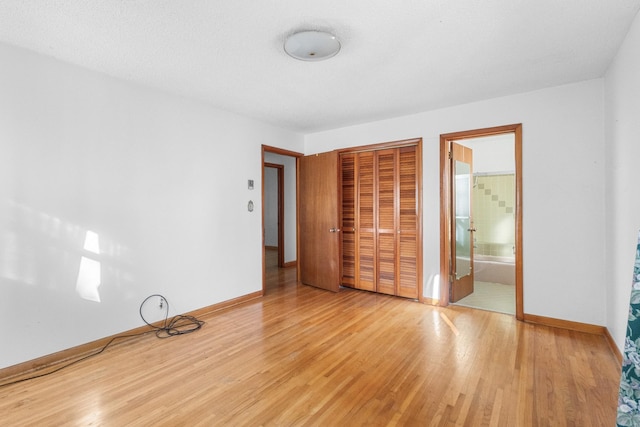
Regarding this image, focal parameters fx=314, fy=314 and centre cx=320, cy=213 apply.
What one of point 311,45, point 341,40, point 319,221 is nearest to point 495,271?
point 319,221

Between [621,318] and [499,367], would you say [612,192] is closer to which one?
[621,318]

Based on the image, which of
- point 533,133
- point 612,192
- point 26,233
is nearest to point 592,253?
point 612,192

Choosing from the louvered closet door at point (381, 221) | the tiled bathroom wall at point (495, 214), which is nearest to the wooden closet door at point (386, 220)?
the louvered closet door at point (381, 221)

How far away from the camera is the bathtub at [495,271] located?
5004 mm

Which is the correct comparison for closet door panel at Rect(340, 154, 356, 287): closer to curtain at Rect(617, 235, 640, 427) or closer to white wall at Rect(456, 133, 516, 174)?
white wall at Rect(456, 133, 516, 174)

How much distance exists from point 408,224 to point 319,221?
1.32 metres

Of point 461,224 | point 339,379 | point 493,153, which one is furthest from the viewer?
point 493,153

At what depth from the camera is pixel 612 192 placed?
8.87ft

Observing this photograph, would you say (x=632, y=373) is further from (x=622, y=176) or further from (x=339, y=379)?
(x=622, y=176)

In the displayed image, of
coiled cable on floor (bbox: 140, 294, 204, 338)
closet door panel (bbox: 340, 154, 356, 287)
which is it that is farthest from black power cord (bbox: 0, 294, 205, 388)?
closet door panel (bbox: 340, 154, 356, 287)

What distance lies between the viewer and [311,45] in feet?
Answer: 7.32

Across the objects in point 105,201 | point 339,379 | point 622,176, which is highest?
point 622,176

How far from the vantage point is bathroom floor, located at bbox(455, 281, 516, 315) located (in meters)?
3.82

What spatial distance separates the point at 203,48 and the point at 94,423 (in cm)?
255
